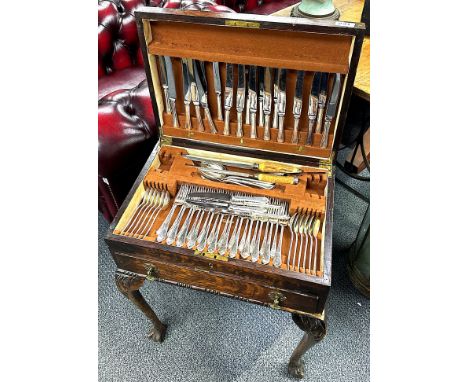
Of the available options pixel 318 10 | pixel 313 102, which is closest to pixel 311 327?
pixel 313 102

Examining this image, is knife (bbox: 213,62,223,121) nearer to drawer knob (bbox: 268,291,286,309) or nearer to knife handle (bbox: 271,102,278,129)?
knife handle (bbox: 271,102,278,129)

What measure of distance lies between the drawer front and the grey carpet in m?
0.52

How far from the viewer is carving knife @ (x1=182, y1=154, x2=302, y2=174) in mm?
1115

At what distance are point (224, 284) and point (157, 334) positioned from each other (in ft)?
1.93

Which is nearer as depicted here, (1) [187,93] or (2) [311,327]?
(2) [311,327]

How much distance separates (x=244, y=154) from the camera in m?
1.16

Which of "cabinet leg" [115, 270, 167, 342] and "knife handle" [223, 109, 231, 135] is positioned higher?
"knife handle" [223, 109, 231, 135]

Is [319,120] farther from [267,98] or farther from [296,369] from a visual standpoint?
[296,369]

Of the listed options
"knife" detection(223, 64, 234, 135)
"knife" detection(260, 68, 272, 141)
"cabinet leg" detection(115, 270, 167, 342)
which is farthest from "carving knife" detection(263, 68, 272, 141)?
"cabinet leg" detection(115, 270, 167, 342)

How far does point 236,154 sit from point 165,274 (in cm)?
45

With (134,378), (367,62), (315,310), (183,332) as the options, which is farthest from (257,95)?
(134,378)

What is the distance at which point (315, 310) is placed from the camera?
0.92 m

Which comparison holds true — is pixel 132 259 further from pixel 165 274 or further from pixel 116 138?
pixel 116 138

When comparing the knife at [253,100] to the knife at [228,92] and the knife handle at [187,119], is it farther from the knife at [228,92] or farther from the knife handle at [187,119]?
the knife handle at [187,119]
